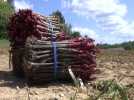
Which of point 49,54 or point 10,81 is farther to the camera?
point 10,81

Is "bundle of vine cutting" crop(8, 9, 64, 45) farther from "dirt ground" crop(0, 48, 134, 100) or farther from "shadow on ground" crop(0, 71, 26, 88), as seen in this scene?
"dirt ground" crop(0, 48, 134, 100)

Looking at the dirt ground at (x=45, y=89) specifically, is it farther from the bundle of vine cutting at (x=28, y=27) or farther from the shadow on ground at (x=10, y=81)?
the bundle of vine cutting at (x=28, y=27)

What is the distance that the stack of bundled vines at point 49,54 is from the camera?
8.05m

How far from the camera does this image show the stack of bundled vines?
8055 millimetres

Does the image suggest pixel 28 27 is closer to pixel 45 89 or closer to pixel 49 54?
pixel 49 54

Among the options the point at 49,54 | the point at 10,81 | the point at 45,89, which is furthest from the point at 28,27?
the point at 45,89

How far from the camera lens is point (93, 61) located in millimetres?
8375

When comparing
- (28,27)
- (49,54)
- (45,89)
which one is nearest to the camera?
(45,89)

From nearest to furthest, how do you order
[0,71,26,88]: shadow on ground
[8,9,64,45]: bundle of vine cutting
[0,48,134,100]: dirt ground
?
[0,48,134,100]: dirt ground < [0,71,26,88]: shadow on ground < [8,9,64,45]: bundle of vine cutting

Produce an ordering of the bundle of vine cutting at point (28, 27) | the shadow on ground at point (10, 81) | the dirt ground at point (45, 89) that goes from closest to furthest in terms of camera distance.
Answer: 1. the dirt ground at point (45, 89)
2. the shadow on ground at point (10, 81)
3. the bundle of vine cutting at point (28, 27)

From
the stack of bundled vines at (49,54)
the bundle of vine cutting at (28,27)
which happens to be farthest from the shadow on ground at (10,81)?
the bundle of vine cutting at (28,27)

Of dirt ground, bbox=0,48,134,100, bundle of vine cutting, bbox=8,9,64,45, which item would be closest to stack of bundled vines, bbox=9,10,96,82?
bundle of vine cutting, bbox=8,9,64,45

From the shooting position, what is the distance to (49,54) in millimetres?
8125

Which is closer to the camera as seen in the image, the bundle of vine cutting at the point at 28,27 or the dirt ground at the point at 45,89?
the dirt ground at the point at 45,89
